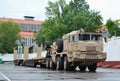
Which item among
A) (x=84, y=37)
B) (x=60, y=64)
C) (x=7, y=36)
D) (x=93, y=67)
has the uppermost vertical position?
(x=7, y=36)

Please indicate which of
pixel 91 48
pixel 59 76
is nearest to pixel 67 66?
pixel 91 48

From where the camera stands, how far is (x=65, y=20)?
8831cm

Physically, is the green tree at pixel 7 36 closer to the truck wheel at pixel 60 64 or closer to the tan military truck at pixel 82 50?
the truck wheel at pixel 60 64

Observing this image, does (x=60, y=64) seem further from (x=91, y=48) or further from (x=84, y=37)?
(x=91, y=48)

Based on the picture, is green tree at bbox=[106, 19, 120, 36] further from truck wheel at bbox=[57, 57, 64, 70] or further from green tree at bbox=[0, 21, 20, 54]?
truck wheel at bbox=[57, 57, 64, 70]

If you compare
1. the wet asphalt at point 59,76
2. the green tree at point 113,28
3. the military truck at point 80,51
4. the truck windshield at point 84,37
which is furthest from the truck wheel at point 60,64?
the green tree at point 113,28

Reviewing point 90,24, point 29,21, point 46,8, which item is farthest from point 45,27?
point 29,21

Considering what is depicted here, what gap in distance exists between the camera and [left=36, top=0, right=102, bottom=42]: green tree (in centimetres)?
8500

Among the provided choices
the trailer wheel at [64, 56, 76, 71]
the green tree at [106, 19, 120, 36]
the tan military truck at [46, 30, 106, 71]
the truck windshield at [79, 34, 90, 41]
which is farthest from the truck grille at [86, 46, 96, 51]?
the green tree at [106, 19, 120, 36]

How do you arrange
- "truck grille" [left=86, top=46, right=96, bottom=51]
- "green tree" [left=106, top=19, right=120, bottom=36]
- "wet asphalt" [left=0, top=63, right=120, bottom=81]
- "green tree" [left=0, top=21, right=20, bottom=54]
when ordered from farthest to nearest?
"green tree" [left=0, top=21, right=20, bottom=54] → "green tree" [left=106, top=19, right=120, bottom=36] → "truck grille" [left=86, top=46, right=96, bottom=51] → "wet asphalt" [left=0, top=63, right=120, bottom=81]

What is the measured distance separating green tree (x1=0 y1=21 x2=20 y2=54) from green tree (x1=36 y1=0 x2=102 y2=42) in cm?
2108

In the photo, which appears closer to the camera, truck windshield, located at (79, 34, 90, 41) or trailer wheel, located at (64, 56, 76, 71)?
truck windshield, located at (79, 34, 90, 41)

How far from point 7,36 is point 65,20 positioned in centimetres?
2675

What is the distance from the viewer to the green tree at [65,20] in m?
85.0
